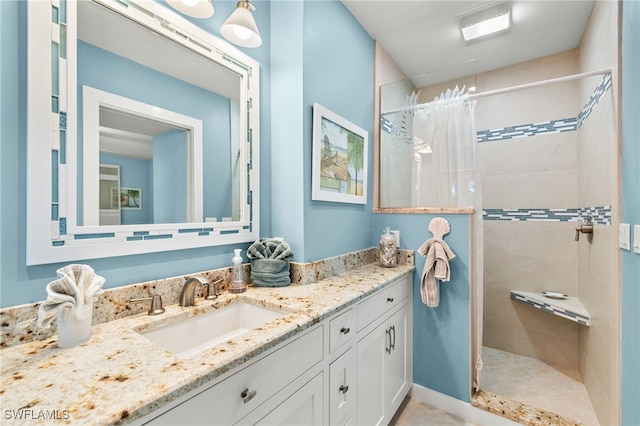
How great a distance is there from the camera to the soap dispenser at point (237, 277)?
1.35m

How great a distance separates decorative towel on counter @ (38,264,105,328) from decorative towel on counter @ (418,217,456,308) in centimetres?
169

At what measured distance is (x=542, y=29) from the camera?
7.07ft

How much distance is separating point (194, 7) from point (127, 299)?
1147 millimetres

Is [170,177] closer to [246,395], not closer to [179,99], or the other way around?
[179,99]

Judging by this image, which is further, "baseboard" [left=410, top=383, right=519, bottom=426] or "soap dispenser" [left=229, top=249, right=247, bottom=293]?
"baseboard" [left=410, top=383, right=519, bottom=426]

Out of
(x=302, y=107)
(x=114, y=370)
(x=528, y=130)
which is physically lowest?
(x=114, y=370)

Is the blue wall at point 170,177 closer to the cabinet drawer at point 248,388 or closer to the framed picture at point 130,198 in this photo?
A: the framed picture at point 130,198

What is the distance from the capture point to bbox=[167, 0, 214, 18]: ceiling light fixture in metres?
1.11

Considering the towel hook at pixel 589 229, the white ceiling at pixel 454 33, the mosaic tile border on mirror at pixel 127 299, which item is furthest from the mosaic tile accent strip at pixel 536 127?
the mosaic tile border on mirror at pixel 127 299

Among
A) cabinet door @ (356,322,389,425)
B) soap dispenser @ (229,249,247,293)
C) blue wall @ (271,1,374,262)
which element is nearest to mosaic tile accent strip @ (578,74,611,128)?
blue wall @ (271,1,374,262)

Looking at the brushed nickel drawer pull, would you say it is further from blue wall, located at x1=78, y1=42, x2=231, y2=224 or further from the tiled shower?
the tiled shower

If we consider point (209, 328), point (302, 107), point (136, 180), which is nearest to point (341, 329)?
point (209, 328)

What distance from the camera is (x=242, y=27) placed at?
1244mm

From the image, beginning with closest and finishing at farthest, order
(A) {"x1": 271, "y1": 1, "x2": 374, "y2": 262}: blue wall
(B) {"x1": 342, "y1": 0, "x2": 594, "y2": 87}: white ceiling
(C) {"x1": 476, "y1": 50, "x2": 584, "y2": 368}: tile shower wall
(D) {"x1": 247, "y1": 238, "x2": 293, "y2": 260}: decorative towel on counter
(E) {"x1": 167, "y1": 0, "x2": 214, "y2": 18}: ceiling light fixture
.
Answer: (E) {"x1": 167, "y1": 0, "x2": 214, "y2": 18}: ceiling light fixture < (D) {"x1": 247, "y1": 238, "x2": 293, "y2": 260}: decorative towel on counter < (A) {"x1": 271, "y1": 1, "x2": 374, "y2": 262}: blue wall < (B) {"x1": 342, "y1": 0, "x2": 594, "y2": 87}: white ceiling < (C) {"x1": 476, "y1": 50, "x2": 584, "y2": 368}: tile shower wall
